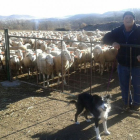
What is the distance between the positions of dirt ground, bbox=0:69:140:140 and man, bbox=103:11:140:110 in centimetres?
48

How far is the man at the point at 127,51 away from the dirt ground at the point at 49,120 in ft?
1.58

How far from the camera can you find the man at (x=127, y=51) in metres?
4.99

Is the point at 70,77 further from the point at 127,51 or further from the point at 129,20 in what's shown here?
the point at 129,20

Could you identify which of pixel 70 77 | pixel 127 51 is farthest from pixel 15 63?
pixel 127 51

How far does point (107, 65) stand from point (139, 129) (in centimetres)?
703

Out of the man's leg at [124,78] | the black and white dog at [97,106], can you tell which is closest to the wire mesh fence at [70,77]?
the man's leg at [124,78]

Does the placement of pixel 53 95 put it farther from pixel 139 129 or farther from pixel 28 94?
pixel 139 129

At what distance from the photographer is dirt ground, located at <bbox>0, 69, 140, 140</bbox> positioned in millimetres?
4531

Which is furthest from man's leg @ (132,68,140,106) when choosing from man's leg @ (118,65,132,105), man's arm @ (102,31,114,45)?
man's arm @ (102,31,114,45)

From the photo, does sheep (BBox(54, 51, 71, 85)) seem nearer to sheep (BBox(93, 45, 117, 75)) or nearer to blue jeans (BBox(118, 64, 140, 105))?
sheep (BBox(93, 45, 117, 75))

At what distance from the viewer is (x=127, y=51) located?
5266 millimetres

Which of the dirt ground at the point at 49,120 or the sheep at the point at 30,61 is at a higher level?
the sheep at the point at 30,61

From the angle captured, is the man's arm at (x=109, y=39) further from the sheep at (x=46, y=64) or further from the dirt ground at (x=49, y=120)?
the sheep at (x=46, y=64)

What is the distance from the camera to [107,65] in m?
11.5
